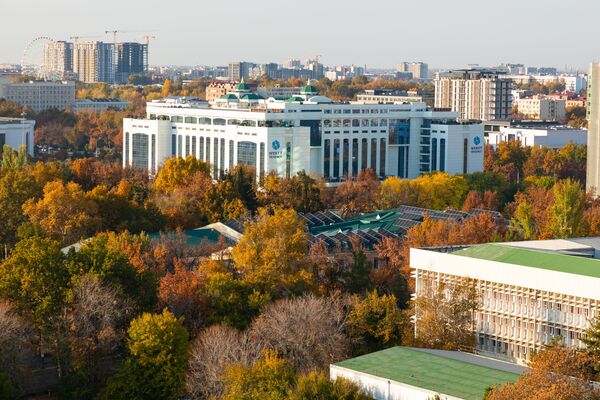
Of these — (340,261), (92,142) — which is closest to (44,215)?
(340,261)

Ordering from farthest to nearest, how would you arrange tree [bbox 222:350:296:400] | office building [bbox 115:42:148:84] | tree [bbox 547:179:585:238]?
office building [bbox 115:42:148:84], tree [bbox 547:179:585:238], tree [bbox 222:350:296:400]

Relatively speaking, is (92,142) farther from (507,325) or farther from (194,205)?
(507,325)

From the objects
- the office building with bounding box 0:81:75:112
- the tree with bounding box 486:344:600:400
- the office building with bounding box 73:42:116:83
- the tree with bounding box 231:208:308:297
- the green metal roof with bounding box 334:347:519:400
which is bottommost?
the green metal roof with bounding box 334:347:519:400

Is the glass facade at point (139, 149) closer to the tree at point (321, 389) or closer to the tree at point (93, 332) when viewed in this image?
the tree at point (93, 332)

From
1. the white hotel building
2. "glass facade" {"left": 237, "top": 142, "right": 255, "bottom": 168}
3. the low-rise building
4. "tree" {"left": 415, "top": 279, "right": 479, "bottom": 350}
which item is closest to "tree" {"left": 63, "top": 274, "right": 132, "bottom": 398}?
"tree" {"left": 415, "top": 279, "right": 479, "bottom": 350}

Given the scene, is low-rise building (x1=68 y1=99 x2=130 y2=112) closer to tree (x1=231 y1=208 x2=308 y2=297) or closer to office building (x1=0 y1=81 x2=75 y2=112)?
office building (x1=0 y1=81 x2=75 y2=112)

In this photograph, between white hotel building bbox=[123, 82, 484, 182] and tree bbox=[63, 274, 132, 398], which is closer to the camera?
tree bbox=[63, 274, 132, 398]

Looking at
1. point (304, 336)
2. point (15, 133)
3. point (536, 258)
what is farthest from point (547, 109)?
point (304, 336)
